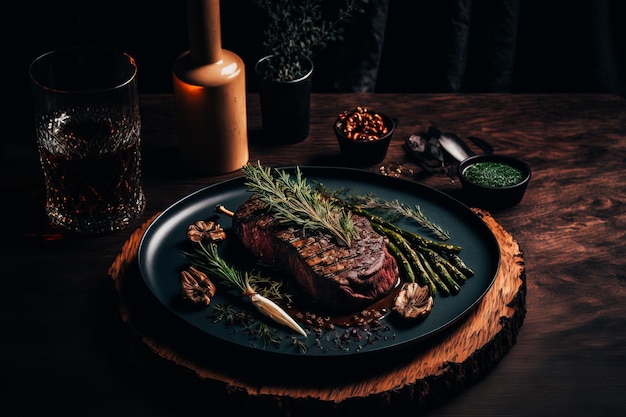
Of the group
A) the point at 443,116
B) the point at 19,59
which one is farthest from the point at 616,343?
the point at 19,59

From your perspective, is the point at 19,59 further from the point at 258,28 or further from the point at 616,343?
the point at 616,343

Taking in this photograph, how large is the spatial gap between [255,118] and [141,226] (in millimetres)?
687

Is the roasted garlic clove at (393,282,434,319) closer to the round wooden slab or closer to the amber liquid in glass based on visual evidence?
the round wooden slab

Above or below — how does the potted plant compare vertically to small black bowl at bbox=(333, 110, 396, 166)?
above

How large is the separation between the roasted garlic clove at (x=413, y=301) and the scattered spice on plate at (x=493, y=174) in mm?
522

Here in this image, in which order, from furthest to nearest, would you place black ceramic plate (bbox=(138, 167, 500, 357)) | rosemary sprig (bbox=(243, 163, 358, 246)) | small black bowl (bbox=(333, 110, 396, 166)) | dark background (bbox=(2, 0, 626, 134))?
dark background (bbox=(2, 0, 626, 134)) < small black bowl (bbox=(333, 110, 396, 166)) < rosemary sprig (bbox=(243, 163, 358, 246)) < black ceramic plate (bbox=(138, 167, 500, 357))

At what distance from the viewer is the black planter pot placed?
249cm

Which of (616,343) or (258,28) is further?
(258,28)

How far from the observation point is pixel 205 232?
2135 millimetres

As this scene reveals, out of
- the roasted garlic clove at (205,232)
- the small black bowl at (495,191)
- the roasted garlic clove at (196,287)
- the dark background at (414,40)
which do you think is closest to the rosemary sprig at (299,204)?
the roasted garlic clove at (205,232)

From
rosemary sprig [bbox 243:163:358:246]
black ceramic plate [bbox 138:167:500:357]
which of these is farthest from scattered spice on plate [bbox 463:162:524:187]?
rosemary sprig [bbox 243:163:358:246]

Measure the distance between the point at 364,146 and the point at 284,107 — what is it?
10.7 inches

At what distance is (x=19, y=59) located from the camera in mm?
3268

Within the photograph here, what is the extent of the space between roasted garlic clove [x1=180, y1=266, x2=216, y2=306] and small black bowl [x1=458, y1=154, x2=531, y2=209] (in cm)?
79
